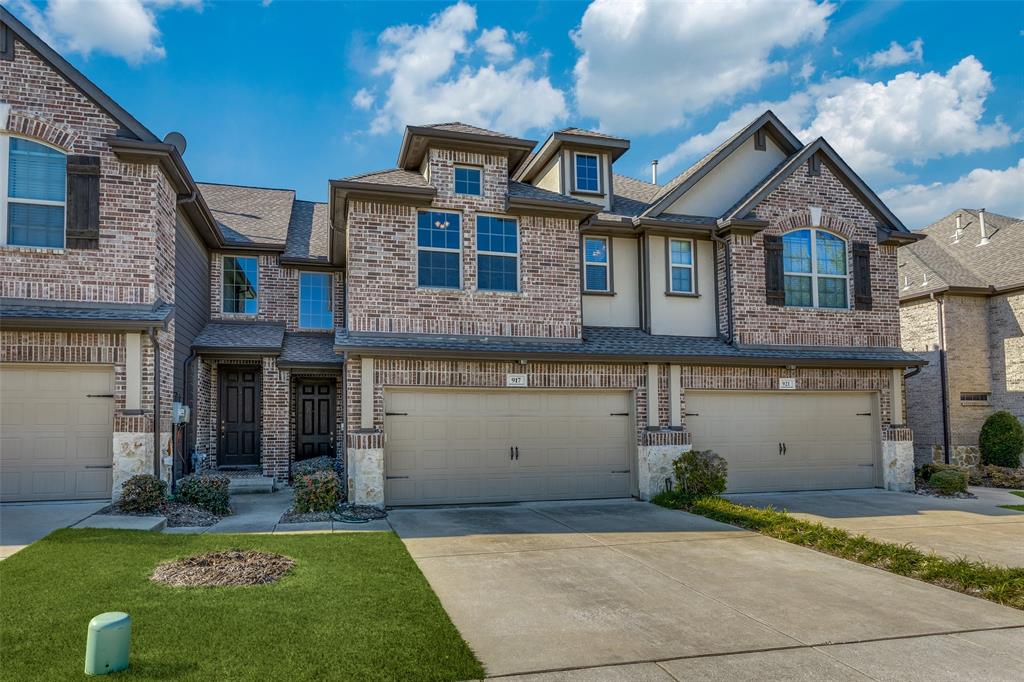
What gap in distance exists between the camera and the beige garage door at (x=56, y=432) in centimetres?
1105

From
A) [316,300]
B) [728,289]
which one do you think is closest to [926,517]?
[728,289]

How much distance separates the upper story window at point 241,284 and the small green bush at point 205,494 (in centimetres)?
676

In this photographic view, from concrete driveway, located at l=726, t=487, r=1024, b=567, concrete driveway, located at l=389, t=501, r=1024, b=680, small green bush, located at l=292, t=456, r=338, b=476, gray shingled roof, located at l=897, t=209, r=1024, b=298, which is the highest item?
gray shingled roof, located at l=897, t=209, r=1024, b=298

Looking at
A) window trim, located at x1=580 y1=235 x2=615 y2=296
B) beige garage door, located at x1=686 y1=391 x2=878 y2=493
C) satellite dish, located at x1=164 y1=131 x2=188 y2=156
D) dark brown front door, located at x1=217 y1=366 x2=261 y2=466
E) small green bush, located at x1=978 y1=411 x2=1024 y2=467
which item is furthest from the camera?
small green bush, located at x1=978 y1=411 x2=1024 y2=467

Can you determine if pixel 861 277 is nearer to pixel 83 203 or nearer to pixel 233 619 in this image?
pixel 233 619

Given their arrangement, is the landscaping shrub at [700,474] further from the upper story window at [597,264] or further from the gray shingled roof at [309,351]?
the gray shingled roof at [309,351]

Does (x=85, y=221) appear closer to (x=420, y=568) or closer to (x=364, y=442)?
(x=364, y=442)

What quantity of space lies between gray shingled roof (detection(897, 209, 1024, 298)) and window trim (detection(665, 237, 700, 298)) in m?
8.16

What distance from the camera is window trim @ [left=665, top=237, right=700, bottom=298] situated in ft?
50.2

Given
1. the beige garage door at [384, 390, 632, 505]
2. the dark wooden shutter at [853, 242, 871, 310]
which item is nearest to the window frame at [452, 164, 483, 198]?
the beige garage door at [384, 390, 632, 505]

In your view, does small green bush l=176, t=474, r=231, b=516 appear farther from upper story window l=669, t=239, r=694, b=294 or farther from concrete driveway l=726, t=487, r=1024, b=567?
upper story window l=669, t=239, r=694, b=294

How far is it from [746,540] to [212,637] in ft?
23.5

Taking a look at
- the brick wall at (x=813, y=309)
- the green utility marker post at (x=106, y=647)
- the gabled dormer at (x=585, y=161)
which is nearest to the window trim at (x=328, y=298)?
the gabled dormer at (x=585, y=161)

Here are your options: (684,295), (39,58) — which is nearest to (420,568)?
(684,295)
